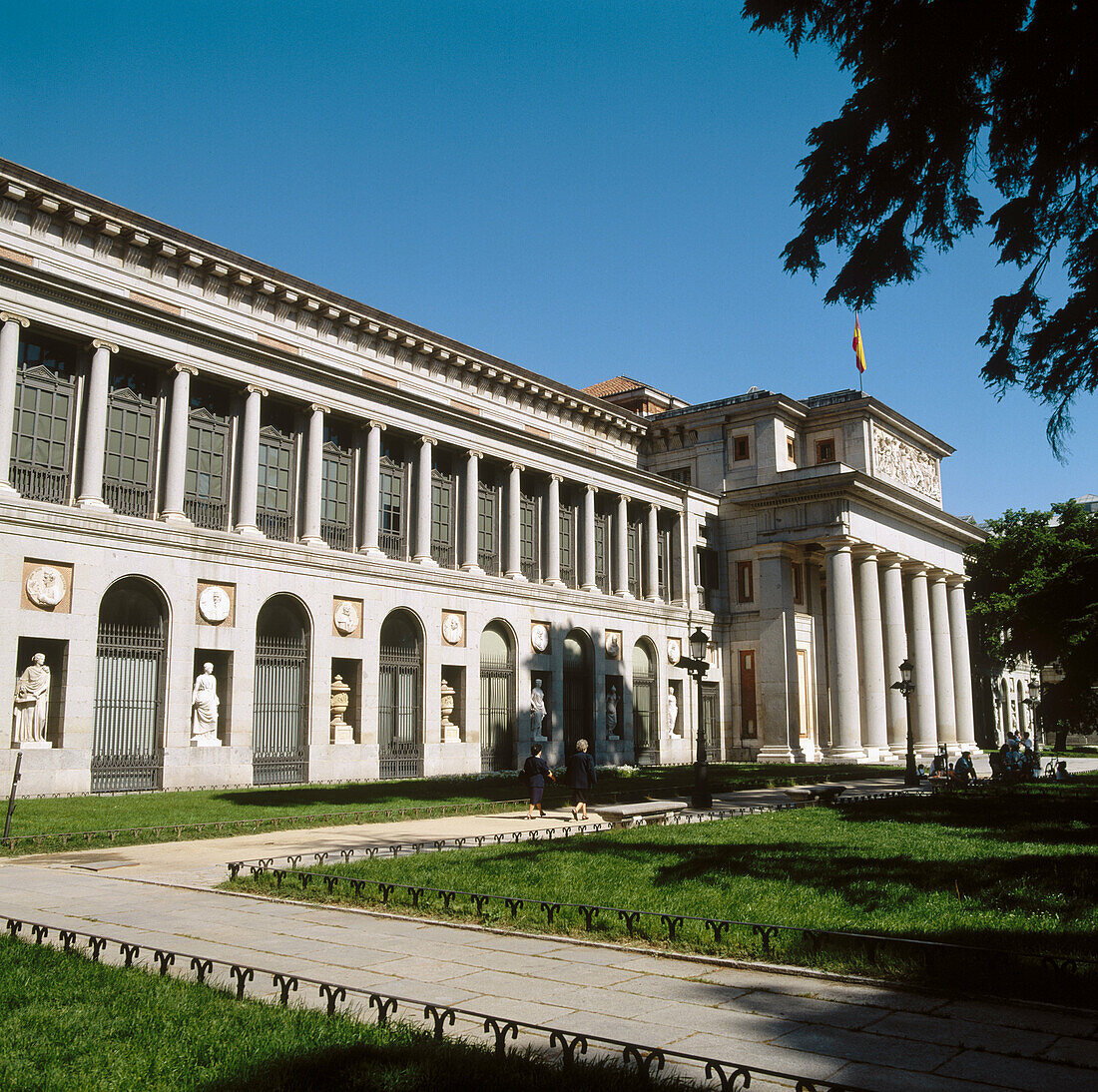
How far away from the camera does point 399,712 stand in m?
35.3

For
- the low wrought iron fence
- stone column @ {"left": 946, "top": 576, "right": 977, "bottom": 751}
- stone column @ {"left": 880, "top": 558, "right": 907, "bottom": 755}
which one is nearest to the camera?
the low wrought iron fence

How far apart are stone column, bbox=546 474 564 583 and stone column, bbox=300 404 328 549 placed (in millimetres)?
11759

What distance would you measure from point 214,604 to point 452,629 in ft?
32.7

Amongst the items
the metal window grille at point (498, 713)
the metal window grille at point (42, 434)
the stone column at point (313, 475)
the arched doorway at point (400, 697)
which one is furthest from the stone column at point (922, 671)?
the metal window grille at point (42, 434)

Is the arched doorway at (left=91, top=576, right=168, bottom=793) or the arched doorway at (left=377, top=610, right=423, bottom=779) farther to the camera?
the arched doorway at (left=377, top=610, right=423, bottom=779)

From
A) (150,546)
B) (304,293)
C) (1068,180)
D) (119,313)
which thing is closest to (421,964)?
(1068,180)

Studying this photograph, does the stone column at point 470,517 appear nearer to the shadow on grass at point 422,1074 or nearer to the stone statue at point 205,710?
the stone statue at point 205,710

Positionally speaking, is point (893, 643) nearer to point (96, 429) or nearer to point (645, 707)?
point (645, 707)

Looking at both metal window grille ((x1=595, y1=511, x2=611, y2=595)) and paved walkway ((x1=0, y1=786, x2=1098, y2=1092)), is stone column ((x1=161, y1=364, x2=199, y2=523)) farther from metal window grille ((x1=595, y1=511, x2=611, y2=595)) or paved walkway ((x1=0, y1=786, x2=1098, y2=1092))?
metal window grille ((x1=595, y1=511, x2=611, y2=595))

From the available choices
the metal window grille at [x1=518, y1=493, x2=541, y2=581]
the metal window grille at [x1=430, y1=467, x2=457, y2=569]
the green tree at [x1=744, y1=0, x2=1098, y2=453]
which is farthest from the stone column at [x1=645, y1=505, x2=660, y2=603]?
the green tree at [x1=744, y1=0, x2=1098, y2=453]

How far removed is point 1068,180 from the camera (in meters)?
10.9

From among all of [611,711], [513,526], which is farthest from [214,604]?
[611,711]

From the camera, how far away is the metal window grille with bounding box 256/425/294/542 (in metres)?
32.8

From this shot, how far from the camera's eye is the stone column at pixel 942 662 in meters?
56.0
